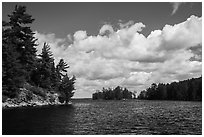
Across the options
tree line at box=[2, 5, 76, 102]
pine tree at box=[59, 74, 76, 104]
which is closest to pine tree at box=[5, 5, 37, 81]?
tree line at box=[2, 5, 76, 102]

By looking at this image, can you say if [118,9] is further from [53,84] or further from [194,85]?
[194,85]

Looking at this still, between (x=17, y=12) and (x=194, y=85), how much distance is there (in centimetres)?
10781

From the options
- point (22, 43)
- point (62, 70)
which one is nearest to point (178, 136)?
point (22, 43)

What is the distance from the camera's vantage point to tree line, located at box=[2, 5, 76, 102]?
47.5 m

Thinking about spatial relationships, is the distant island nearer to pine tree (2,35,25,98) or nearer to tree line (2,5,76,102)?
tree line (2,5,76,102)

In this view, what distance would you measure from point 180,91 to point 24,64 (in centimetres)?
11156

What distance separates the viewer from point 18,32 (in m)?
59.4

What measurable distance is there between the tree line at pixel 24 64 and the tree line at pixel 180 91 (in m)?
73.7

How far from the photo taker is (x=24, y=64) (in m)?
61.5

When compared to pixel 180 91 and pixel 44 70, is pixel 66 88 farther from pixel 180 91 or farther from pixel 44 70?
pixel 180 91

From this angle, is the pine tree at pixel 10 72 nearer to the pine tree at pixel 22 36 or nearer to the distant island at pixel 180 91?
the pine tree at pixel 22 36

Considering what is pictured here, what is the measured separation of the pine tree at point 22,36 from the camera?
5756 cm

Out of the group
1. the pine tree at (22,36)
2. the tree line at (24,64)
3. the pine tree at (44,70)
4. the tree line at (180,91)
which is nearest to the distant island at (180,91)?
the tree line at (180,91)

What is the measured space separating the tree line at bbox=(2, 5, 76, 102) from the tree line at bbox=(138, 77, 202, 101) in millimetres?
73699
